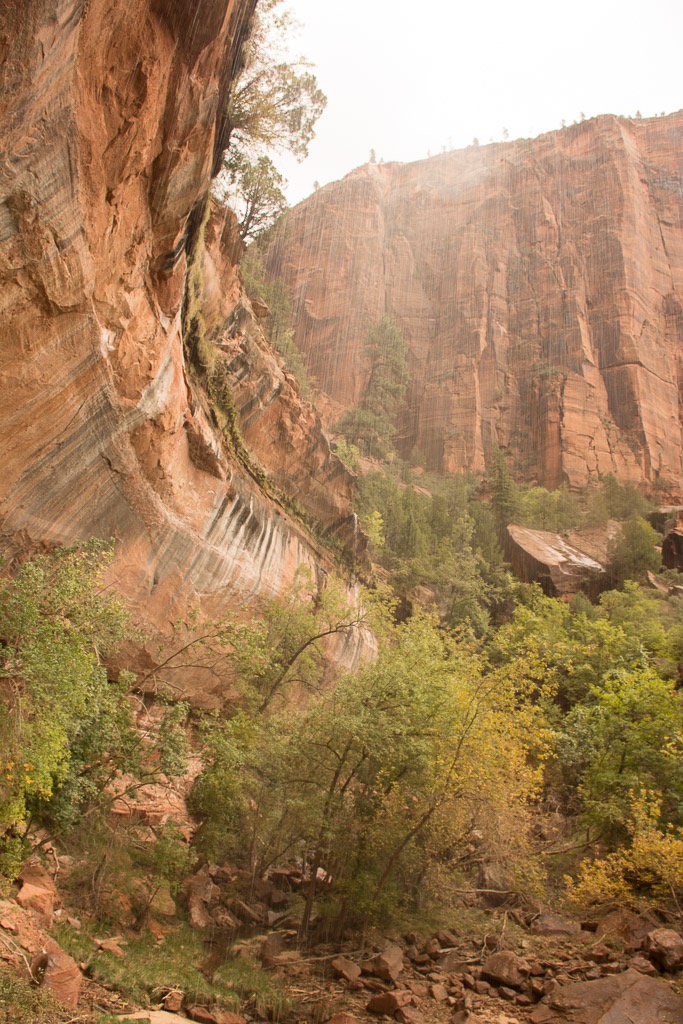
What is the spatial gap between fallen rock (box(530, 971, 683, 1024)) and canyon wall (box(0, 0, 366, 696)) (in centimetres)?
1014

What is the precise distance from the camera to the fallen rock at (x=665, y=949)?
917 cm

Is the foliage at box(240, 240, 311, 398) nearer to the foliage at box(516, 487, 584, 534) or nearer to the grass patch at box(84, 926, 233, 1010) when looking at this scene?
the foliage at box(516, 487, 584, 534)

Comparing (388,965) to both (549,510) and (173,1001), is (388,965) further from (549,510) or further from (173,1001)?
(549,510)

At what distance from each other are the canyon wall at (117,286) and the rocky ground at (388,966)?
19.4ft

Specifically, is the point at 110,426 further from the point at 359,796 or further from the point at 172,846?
the point at 359,796

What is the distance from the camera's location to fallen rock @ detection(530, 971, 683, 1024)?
7.57m

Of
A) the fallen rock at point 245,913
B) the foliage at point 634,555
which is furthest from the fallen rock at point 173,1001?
the foliage at point 634,555

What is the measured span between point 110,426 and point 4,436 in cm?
212

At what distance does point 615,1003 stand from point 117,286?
1222 cm

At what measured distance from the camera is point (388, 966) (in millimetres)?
9781

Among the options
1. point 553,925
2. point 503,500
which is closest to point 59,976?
point 553,925

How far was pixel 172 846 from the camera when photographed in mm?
10977

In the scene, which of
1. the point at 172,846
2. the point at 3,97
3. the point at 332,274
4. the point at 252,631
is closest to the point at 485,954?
the point at 172,846

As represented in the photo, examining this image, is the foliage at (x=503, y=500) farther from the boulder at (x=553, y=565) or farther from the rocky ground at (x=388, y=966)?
the rocky ground at (x=388, y=966)
